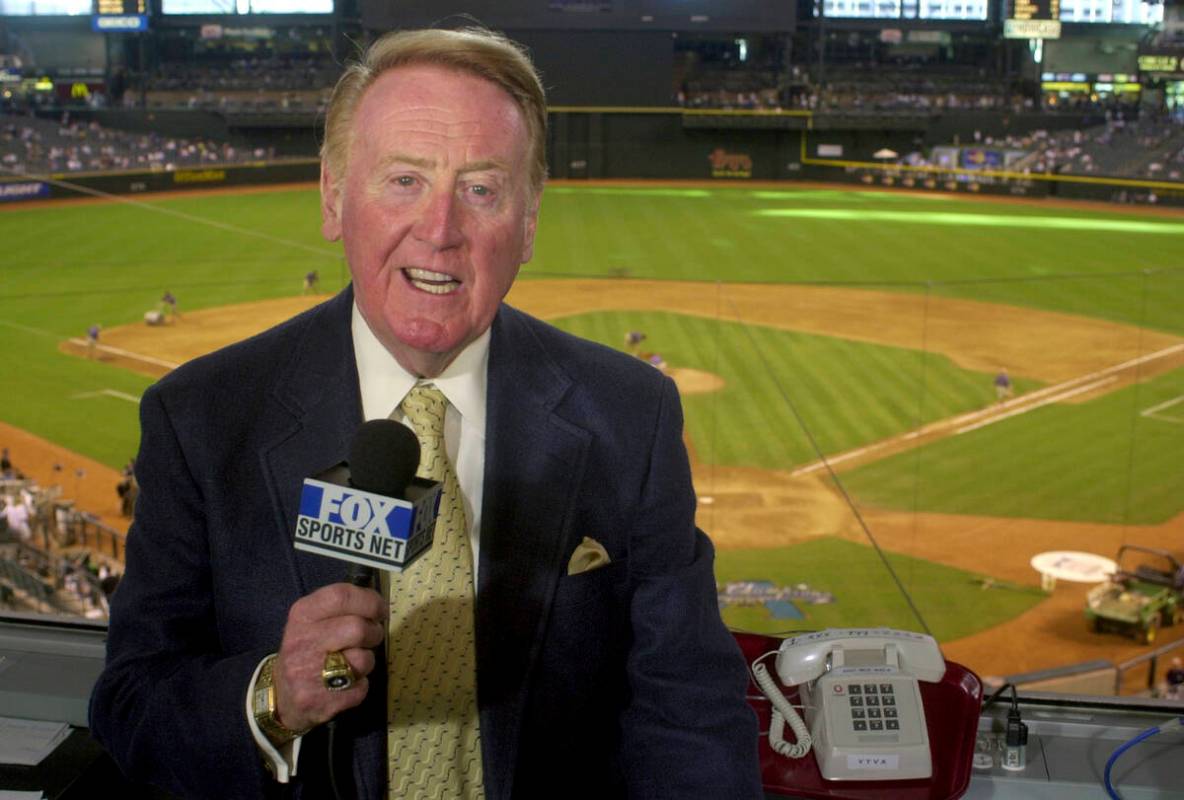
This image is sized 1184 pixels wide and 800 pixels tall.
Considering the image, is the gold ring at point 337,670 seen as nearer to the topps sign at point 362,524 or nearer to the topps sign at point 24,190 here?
the topps sign at point 362,524

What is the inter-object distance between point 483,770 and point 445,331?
529 millimetres

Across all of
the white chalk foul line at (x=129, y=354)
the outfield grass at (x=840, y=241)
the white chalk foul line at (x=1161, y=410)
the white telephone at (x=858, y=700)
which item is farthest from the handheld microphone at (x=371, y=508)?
the outfield grass at (x=840, y=241)

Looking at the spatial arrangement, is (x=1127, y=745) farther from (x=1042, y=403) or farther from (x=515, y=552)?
(x=1042, y=403)

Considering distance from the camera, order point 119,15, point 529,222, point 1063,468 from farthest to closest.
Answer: point 119,15 < point 1063,468 < point 529,222

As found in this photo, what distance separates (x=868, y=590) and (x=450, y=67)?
5.26 m

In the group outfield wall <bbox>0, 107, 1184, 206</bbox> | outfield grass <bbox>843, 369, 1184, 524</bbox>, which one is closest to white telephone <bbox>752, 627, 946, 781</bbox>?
outfield grass <bbox>843, 369, 1184, 524</bbox>

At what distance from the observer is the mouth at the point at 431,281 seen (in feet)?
4.27

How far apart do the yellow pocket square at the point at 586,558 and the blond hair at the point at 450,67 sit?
0.43 m

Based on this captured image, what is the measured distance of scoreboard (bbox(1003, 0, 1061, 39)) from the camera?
98.1 feet

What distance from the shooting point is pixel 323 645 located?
1061 millimetres

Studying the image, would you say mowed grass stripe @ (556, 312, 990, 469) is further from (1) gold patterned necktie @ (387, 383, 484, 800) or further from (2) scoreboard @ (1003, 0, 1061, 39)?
(2) scoreboard @ (1003, 0, 1061, 39)

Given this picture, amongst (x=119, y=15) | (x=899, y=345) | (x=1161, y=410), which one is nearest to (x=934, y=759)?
(x=1161, y=410)

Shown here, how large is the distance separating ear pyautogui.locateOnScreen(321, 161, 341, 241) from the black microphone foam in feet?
1.47

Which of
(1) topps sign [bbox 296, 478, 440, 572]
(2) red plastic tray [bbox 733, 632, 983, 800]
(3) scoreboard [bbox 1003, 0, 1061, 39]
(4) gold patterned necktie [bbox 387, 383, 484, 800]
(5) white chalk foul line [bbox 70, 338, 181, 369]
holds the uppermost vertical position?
(3) scoreboard [bbox 1003, 0, 1061, 39]
